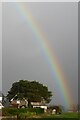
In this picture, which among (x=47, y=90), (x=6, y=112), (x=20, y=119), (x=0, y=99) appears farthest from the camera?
(x=0, y=99)

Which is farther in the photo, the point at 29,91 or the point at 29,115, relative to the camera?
the point at 29,91

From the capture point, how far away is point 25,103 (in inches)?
3046

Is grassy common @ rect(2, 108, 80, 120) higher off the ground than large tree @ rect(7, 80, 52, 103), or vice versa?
large tree @ rect(7, 80, 52, 103)

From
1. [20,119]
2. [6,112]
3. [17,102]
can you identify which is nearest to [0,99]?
[17,102]

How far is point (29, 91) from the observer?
7569cm

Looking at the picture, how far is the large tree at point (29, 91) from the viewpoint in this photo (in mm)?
75312

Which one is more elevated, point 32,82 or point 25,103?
point 32,82

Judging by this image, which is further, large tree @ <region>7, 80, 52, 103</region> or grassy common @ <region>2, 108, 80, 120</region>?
large tree @ <region>7, 80, 52, 103</region>

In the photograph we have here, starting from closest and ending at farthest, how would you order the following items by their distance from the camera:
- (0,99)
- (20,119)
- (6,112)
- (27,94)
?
(20,119) < (6,112) < (27,94) < (0,99)

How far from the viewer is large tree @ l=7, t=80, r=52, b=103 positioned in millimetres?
75312

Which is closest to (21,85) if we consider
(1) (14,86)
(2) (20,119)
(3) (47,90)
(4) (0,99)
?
(1) (14,86)

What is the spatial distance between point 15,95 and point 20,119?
1761 inches

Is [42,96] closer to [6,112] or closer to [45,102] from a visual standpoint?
[45,102]

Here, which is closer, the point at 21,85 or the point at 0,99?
the point at 21,85
